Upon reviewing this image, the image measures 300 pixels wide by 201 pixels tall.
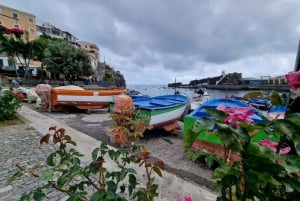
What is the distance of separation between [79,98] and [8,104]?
3192 mm

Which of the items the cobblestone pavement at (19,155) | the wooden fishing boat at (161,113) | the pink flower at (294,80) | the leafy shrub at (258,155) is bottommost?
the cobblestone pavement at (19,155)

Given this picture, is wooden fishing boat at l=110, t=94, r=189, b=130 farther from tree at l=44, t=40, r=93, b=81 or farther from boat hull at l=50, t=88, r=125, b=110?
tree at l=44, t=40, r=93, b=81

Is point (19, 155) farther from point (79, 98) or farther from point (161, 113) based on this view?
point (79, 98)

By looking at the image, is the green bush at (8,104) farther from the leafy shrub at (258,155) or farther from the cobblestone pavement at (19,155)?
the leafy shrub at (258,155)

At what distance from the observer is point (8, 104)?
5.92 metres

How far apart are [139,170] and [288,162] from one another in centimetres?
286

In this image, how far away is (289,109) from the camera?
0.73 m

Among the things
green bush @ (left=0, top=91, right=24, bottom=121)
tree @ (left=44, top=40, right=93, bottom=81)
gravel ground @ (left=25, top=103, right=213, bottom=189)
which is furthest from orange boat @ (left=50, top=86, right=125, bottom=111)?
tree @ (left=44, top=40, right=93, bottom=81)

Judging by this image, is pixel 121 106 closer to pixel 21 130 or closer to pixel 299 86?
pixel 21 130

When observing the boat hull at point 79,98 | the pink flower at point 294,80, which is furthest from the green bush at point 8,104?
the pink flower at point 294,80

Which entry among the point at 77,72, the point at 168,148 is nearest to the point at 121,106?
the point at 168,148

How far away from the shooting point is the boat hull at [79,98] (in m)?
8.55

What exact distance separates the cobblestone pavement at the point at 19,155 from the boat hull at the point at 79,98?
3.09 meters

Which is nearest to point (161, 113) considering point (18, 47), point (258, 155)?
point (258, 155)
